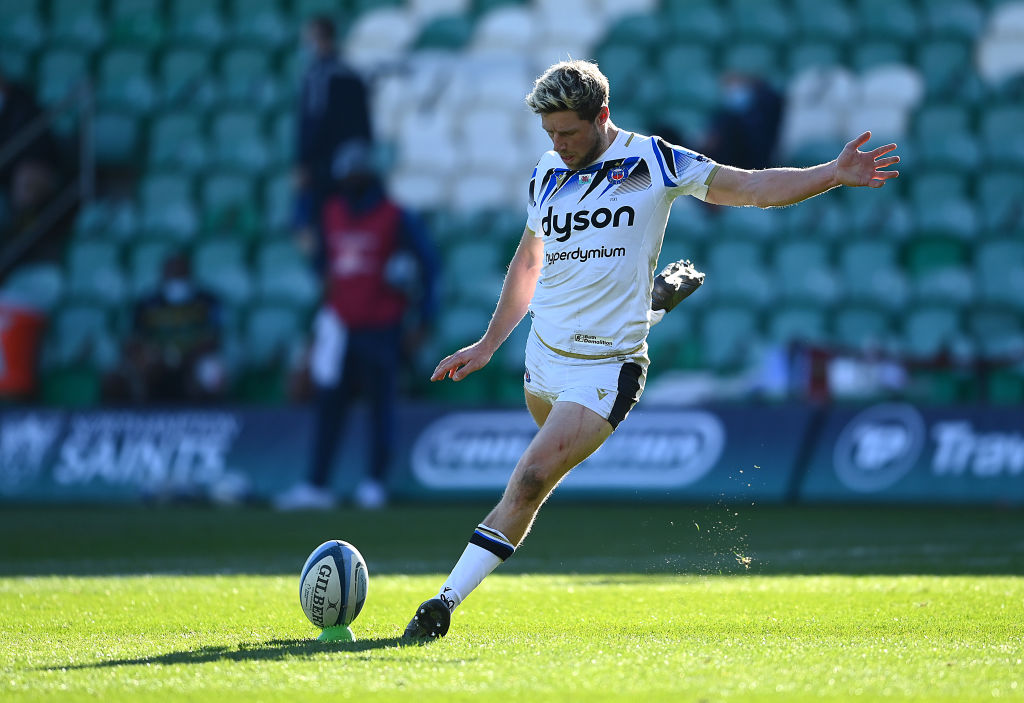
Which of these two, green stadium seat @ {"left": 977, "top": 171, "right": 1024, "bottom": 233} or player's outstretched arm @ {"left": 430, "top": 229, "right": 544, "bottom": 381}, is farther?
green stadium seat @ {"left": 977, "top": 171, "right": 1024, "bottom": 233}

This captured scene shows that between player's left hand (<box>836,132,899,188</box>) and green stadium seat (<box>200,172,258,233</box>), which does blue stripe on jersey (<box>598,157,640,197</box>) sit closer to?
player's left hand (<box>836,132,899,188</box>)

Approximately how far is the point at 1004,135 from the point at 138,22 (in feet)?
38.2

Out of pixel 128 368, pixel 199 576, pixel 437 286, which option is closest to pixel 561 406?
pixel 199 576

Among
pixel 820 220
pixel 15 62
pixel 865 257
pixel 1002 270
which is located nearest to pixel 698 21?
pixel 820 220

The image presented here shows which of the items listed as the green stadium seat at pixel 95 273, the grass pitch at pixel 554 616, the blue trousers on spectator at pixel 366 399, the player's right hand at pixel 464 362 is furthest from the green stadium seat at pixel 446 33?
the player's right hand at pixel 464 362

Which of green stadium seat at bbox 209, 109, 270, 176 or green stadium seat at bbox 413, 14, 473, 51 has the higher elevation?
green stadium seat at bbox 413, 14, 473, 51

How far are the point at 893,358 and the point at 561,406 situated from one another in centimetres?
989

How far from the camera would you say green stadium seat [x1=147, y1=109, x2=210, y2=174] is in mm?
18656

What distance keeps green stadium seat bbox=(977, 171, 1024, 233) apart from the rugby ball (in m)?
12.4

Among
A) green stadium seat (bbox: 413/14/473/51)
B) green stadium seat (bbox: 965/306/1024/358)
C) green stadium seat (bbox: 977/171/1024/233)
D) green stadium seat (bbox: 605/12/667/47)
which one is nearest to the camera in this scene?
green stadium seat (bbox: 965/306/1024/358)

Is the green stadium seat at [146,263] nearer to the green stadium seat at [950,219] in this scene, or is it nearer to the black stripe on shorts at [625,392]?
the green stadium seat at [950,219]

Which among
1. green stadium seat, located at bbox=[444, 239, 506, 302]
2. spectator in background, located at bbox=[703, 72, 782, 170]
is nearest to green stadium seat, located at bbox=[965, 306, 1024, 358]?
spectator in background, located at bbox=[703, 72, 782, 170]

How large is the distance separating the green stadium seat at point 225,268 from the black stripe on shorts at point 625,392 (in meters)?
11.7

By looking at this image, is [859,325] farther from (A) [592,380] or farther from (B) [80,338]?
(A) [592,380]
